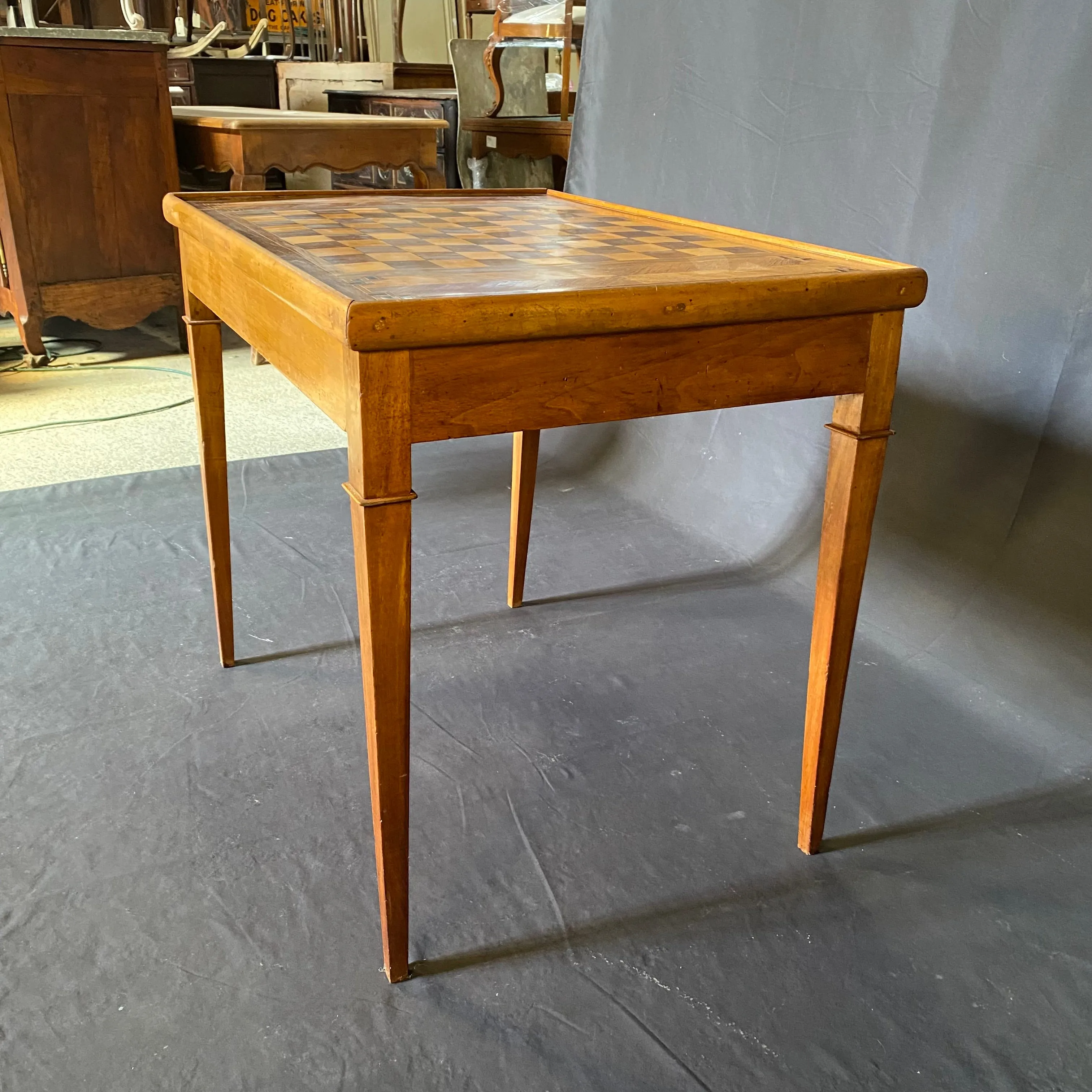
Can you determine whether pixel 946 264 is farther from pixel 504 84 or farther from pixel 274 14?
pixel 274 14

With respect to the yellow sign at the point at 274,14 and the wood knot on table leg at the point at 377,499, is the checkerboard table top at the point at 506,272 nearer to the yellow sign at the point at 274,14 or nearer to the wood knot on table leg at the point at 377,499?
the wood knot on table leg at the point at 377,499

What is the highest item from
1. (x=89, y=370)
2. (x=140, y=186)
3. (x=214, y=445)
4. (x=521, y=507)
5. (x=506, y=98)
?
(x=506, y=98)

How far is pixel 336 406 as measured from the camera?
2.36ft

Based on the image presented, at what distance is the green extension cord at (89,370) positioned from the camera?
88.0 inches

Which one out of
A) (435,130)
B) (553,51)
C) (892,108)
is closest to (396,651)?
(892,108)

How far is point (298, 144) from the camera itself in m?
2.77

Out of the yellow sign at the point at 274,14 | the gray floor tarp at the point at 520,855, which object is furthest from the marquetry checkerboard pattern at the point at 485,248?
the yellow sign at the point at 274,14

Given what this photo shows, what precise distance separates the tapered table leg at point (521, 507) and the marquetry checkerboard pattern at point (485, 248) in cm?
32

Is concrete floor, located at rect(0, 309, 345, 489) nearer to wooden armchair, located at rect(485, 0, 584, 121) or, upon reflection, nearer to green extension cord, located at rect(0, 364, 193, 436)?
green extension cord, located at rect(0, 364, 193, 436)

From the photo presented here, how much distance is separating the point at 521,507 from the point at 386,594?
0.68 m

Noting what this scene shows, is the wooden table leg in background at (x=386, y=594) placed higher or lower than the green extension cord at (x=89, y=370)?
higher

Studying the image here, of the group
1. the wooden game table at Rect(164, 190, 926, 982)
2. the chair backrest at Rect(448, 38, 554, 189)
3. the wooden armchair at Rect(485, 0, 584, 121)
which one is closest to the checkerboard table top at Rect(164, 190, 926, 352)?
the wooden game table at Rect(164, 190, 926, 982)

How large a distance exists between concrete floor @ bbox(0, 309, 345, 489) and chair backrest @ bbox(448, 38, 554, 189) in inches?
49.2

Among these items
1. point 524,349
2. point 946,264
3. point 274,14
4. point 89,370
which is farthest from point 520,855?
point 274,14
